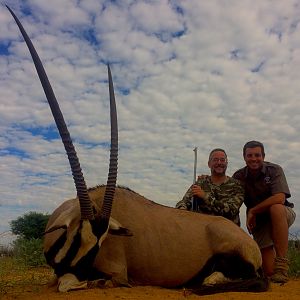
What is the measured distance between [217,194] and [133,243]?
6.33ft

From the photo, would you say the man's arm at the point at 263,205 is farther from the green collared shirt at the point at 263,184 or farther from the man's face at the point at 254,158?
the man's face at the point at 254,158

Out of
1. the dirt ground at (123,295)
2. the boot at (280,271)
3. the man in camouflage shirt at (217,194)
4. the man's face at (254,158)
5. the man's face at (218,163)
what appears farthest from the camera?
the man's face at (254,158)

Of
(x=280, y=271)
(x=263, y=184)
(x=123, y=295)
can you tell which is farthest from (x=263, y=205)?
(x=123, y=295)

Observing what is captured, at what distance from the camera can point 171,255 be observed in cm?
598

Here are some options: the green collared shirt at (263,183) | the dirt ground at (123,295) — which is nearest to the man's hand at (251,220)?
the green collared shirt at (263,183)

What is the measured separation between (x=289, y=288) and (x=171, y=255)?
140 centimetres

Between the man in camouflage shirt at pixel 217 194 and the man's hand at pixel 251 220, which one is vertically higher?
the man in camouflage shirt at pixel 217 194

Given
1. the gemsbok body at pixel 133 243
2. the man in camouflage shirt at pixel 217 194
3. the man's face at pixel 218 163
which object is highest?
the man's face at pixel 218 163

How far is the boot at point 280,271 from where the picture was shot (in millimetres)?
6723

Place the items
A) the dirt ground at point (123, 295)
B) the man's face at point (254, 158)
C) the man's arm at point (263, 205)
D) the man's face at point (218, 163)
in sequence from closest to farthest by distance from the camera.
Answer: the dirt ground at point (123, 295) < the man's arm at point (263, 205) < the man's face at point (218, 163) < the man's face at point (254, 158)

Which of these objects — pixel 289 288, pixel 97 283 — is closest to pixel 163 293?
pixel 97 283

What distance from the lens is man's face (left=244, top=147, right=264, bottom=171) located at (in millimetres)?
7555

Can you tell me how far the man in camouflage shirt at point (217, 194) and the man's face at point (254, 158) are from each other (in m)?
0.36

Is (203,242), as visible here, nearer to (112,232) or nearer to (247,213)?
(112,232)
